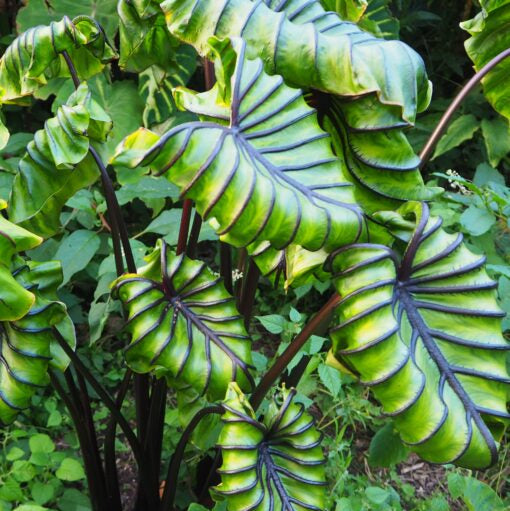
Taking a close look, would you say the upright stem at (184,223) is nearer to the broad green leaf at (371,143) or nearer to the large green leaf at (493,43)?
the broad green leaf at (371,143)

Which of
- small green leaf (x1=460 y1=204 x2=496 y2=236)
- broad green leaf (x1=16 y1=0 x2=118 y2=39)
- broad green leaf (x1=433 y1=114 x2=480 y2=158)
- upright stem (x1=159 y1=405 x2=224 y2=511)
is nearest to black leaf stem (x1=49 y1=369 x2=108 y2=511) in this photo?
upright stem (x1=159 y1=405 x2=224 y2=511)

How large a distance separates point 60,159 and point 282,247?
0.33 meters

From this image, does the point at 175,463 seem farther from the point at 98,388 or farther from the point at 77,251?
the point at 77,251

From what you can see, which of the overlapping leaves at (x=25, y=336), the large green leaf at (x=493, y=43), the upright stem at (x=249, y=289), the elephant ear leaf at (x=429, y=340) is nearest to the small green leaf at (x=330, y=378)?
the upright stem at (x=249, y=289)

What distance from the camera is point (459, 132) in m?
2.17

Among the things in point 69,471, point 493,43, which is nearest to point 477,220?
point 493,43

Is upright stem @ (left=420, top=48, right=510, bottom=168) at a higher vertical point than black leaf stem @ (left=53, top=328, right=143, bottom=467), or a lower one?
higher

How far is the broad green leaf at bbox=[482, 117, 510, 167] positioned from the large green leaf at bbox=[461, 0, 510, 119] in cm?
102

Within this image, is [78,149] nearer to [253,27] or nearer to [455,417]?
[253,27]

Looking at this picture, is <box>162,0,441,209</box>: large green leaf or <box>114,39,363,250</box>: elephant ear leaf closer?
<box>114,39,363,250</box>: elephant ear leaf

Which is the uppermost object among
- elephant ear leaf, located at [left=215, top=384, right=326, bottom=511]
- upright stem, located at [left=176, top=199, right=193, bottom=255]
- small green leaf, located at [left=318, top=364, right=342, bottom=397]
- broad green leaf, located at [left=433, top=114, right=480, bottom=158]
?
upright stem, located at [left=176, top=199, right=193, bottom=255]

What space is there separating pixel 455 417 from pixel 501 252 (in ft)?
3.20

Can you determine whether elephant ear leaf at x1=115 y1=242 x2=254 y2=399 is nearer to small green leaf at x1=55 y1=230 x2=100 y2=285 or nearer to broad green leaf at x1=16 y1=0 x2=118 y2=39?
small green leaf at x1=55 y1=230 x2=100 y2=285

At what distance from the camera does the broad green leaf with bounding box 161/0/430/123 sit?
766 millimetres
